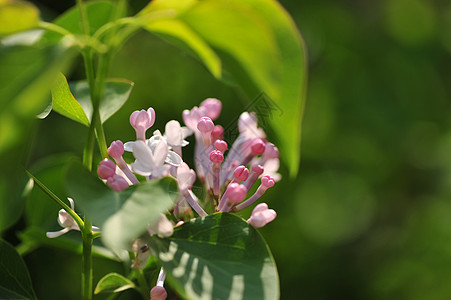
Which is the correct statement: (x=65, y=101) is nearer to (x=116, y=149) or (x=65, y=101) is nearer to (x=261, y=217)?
(x=116, y=149)

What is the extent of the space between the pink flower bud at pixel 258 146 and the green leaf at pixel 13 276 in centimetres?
28

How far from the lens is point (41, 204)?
85cm

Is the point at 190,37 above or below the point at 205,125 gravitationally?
above

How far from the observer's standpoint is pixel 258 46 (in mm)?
385

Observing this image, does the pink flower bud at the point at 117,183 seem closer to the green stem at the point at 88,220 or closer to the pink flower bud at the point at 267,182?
the green stem at the point at 88,220

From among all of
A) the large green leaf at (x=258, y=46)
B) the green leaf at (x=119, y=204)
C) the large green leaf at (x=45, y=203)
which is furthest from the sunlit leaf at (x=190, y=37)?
the large green leaf at (x=45, y=203)

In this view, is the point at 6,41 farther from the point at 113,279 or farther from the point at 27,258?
the point at 27,258

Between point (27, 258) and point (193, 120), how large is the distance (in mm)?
1671

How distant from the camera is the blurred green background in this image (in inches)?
87.8

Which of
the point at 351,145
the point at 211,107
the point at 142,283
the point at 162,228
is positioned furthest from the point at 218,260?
the point at 351,145

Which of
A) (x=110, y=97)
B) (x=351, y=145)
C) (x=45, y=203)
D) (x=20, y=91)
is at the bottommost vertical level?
(x=351, y=145)

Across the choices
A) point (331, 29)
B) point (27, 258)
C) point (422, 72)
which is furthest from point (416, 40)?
point (27, 258)

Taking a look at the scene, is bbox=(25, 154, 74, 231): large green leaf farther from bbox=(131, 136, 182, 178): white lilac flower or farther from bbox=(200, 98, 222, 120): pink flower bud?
bbox=(131, 136, 182, 178): white lilac flower

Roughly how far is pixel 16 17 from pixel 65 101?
15 centimetres
